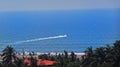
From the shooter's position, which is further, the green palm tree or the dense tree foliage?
the green palm tree

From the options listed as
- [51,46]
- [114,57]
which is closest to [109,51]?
[114,57]

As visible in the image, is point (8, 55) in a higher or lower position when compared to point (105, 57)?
higher

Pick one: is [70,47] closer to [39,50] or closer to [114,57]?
[39,50]

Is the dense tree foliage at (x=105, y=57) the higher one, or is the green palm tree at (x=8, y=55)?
the green palm tree at (x=8, y=55)

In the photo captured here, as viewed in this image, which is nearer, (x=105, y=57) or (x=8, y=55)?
(x=105, y=57)

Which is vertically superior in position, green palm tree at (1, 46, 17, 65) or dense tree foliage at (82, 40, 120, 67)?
green palm tree at (1, 46, 17, 65)

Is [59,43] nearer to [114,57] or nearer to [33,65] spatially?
[33,65]

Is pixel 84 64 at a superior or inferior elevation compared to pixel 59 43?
inferior

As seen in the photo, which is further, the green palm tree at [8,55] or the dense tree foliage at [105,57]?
the green palm tree at [8,55]

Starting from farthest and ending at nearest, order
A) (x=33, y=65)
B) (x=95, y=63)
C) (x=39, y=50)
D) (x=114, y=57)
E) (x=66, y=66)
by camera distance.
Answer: (x=39, y=50), (x=66, y=66), (x=33, y=65), (x=95, y=63), (x=114, y=57)

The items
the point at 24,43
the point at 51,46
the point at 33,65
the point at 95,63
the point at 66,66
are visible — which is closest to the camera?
the point at 95,63

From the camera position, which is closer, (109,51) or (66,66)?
(109,51)
